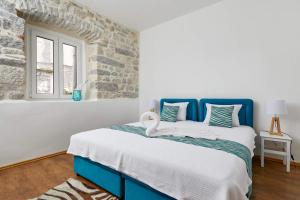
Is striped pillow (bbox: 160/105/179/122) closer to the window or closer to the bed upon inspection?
the bed

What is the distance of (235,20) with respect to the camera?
9.70 ft

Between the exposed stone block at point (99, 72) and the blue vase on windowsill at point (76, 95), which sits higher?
the exposed stone block at point (99, 72)

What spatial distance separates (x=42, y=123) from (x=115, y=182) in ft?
5.88

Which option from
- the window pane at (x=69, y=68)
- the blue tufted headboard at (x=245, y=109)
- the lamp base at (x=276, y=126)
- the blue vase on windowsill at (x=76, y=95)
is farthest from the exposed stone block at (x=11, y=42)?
the lamp base at (x=276, y=126)

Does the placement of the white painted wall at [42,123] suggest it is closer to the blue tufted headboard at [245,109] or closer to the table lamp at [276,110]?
the blue tufted headboard at [245,109]

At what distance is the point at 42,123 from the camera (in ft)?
8.80

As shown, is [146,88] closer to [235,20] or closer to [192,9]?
[192,9]

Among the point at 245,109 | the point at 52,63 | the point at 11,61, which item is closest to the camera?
the point at 11,61

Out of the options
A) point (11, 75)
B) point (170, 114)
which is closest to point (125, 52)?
point (170, 114)

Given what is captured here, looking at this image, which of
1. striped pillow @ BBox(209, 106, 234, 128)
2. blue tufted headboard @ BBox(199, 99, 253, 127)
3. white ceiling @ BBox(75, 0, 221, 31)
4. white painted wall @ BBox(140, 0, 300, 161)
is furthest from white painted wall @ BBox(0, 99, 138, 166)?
blue tufted headboard @ BBox(199, 99, 253, 127)

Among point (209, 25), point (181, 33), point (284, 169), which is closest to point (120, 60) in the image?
point (181, 33)

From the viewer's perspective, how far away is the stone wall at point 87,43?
2300mm

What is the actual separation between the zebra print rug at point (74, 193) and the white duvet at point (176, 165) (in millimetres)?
323

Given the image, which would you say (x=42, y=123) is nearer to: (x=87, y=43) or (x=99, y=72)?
(x=99, y=72)
